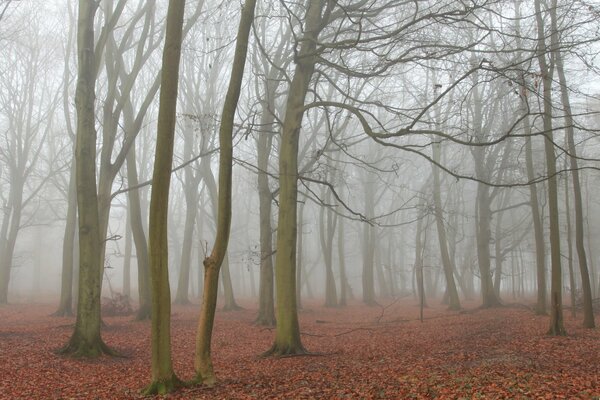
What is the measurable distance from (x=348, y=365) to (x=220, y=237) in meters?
3.32

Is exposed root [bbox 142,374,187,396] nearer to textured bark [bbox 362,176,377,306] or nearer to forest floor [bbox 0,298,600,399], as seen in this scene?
forest floor [bbox 0,298,600,399]

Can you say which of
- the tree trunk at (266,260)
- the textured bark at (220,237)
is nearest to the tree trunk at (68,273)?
the tree trunk at (266,260)

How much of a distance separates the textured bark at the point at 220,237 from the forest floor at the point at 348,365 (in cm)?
45

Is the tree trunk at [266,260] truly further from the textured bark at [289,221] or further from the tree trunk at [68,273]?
the tree trunk at [68,273]

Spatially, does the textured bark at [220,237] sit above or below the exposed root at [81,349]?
above

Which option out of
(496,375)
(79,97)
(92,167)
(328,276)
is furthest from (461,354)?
(328,276)

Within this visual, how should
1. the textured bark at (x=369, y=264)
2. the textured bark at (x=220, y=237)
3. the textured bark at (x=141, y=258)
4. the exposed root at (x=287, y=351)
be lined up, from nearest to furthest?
1. the textured bark at (x=220, y=237)
2. the exposed root at (x=287, y=351)
3. the textured bark at (x=141, y=258)
4. the textured bark at (x=369, y=264)

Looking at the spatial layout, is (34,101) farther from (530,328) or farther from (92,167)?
(530,328)

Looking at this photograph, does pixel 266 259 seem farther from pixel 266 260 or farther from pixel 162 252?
pixel 162 252

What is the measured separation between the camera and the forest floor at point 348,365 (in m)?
6.14

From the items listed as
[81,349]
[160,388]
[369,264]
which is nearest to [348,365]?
[160,388]

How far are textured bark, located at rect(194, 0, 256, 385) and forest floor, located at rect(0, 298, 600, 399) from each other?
1.49ft

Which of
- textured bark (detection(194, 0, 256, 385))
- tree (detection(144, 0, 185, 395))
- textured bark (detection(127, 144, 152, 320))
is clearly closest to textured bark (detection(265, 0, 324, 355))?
textured bark (detection(194, 0, 256, 385))

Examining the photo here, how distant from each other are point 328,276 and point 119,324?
12141 millimetres
